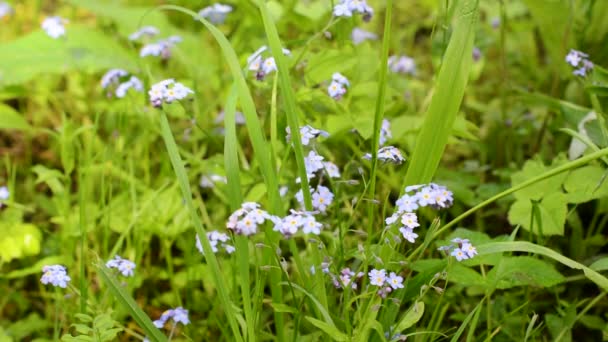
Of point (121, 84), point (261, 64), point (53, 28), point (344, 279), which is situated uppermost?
point (261, 64)

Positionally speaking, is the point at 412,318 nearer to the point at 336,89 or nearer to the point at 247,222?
the point at 247,222

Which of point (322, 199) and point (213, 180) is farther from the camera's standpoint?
point (213, 180)

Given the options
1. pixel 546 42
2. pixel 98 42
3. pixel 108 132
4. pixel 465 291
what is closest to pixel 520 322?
pixel 465 291

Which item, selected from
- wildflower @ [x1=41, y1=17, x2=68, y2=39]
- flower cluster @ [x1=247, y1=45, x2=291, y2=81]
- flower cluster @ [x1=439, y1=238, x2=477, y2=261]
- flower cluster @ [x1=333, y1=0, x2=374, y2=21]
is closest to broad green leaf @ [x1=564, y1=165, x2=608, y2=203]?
flower cluster @ [x1=439, y1=238, x2=477, y2=261]

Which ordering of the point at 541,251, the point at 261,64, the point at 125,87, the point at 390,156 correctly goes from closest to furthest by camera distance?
1. the point at 541,251
2. the point at 390,156
3. the point at 261,64
4. the point at 125,87

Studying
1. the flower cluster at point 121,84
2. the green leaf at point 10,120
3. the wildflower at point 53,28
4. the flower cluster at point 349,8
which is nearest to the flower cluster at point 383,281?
the flower cluster at point 349,8

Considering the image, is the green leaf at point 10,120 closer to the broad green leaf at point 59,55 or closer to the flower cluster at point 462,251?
the broad green leaf at point 59,55

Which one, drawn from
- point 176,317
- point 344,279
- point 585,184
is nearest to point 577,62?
point 585,184

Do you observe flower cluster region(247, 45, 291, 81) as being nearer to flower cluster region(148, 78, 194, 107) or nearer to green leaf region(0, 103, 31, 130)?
flower cluster region(148, 78, 194, 107)
